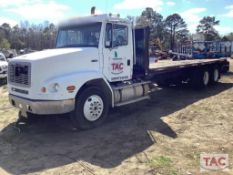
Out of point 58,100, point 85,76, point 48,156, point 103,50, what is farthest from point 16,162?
point 103,50

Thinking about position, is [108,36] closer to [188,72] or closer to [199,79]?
[188,72]

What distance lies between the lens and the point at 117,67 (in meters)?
8.61

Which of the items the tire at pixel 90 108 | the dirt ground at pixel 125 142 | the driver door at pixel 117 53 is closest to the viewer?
the dirt ground at pixel 125 142

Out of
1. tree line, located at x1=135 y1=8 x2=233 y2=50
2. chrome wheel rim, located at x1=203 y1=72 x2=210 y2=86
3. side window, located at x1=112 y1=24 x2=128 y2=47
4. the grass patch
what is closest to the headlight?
side window, located at x1=112 y1=24 x2=128 y2=47

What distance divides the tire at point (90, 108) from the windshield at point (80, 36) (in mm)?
1195

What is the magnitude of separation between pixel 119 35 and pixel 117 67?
0.83 metres

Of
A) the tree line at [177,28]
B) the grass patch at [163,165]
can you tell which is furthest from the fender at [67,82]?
the tree line at [177,28]

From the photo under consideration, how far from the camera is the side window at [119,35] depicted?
8.31 m

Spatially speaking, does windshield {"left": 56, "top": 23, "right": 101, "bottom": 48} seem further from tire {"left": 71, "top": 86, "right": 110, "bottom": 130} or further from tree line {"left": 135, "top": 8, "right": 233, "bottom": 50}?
tree line {"left": 135, "top": 8, "right": 233, "bottom": 50}

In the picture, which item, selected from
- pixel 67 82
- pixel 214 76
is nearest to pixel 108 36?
pixel 67 82

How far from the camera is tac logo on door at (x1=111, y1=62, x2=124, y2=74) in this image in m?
8.45

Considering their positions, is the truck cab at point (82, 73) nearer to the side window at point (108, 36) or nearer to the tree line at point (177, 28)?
the side window at point (108, 36)

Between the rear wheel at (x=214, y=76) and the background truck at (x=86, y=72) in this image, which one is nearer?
the background truck at (x=86, y=72)

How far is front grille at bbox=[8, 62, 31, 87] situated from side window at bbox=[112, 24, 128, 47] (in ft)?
7.73
